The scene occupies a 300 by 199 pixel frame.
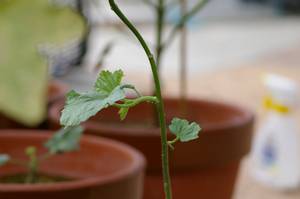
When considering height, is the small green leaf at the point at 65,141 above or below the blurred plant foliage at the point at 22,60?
below

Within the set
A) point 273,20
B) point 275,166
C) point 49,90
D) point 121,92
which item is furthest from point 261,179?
point 273,20

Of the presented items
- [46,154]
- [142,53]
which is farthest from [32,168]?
[142,53]

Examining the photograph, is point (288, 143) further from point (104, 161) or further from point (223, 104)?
point (104, 161)

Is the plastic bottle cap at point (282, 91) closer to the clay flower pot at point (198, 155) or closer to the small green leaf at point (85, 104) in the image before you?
the clay flower pot at point (198, 155)

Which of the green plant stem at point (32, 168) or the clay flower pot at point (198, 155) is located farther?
the clay flower pot at point (198, 155)

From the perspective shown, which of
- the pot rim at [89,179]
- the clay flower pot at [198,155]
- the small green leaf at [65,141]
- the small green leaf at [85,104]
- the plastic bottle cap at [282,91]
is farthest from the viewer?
the plastic bottle cap at [282,91]

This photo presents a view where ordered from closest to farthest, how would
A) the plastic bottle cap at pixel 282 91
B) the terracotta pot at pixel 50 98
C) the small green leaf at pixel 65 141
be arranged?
the small green leaf at pixel 65 141 → the terracotta pot at pixel 50 98 → the plastic bottle cap at pixel 282 91

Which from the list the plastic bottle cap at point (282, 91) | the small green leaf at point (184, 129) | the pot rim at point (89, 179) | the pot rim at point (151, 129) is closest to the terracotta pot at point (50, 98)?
the pot rim at point (151, 129)
